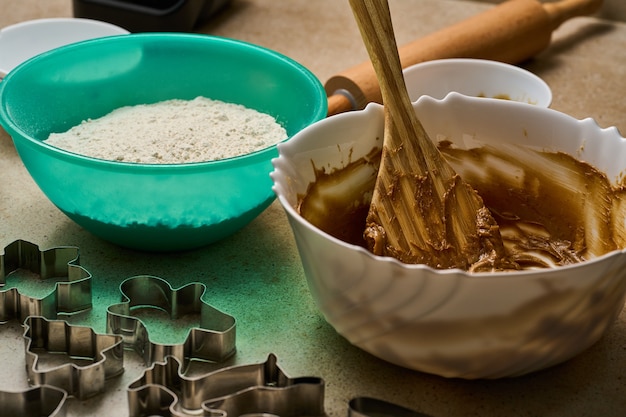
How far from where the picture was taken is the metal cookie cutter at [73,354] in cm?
76

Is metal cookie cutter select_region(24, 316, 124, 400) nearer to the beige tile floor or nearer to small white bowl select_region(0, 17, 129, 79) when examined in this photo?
small white bowl select_region(0, 17, 129, 79)

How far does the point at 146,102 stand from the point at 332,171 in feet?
1.20

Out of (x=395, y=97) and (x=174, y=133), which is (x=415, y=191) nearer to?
(x=395, y=97)

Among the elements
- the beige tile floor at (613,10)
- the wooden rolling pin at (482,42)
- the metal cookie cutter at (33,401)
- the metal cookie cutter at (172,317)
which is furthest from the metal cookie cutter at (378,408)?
the beige tile floor at (613,10)

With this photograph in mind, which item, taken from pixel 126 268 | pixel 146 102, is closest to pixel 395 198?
pixel 126 268

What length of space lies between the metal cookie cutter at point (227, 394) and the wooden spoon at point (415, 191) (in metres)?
0.19

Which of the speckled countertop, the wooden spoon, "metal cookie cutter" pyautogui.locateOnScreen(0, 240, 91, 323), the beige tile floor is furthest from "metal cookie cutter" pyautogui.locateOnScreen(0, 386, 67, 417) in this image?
the beige tile floor

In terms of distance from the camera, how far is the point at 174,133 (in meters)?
1.00

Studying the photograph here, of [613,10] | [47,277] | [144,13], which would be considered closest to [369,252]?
[47,277]

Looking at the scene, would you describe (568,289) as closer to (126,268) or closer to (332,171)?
(332,171)

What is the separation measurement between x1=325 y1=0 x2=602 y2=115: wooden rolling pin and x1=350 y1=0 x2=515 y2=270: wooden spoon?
0.29 m

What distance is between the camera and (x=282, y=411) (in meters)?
0.76

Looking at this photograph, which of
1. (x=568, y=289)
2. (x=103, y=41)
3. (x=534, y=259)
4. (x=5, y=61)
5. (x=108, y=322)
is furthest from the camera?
(x=5, y=61)

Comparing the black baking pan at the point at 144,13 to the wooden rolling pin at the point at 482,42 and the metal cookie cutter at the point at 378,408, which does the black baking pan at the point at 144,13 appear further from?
the metal cookie cutter at the point at 378,408
